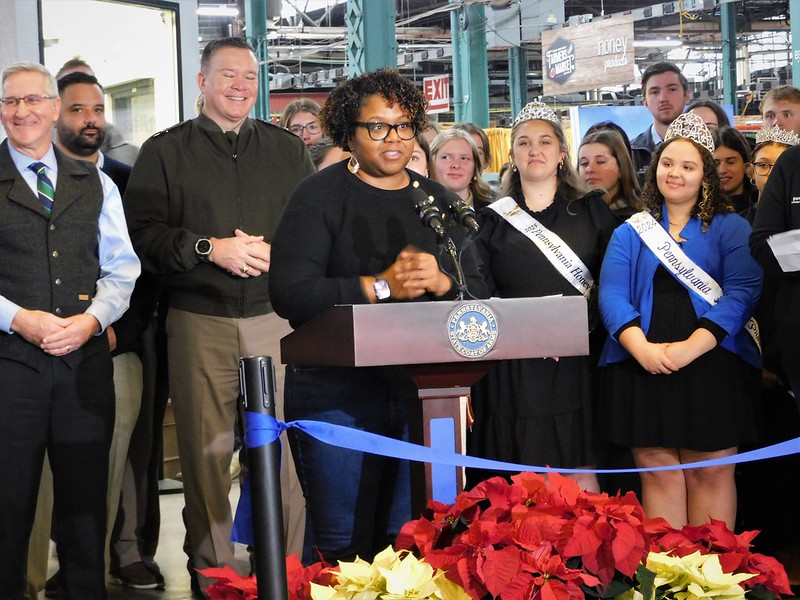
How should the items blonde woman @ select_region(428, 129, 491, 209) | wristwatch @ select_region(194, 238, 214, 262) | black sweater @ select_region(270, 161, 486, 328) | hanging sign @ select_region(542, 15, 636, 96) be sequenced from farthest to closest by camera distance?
hanging sign @ select_region(542, 15, 636, 96), blonde woman @ select_region(428, 129, 491, 209), wristwatch @ select_region(194, 238, 214, 262), black sweater @ select_region(270, 161, 486, 328)

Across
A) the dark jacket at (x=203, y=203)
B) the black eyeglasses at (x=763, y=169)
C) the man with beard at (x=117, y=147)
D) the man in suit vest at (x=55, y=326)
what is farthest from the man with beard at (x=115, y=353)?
the black eyeglasses at (x=763, y=169)

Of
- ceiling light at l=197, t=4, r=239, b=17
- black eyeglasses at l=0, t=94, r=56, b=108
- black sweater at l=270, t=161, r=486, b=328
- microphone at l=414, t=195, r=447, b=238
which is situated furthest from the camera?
ceiling light at l=197, t=4, r=239, b=17

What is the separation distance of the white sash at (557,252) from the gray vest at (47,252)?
1.46 metres

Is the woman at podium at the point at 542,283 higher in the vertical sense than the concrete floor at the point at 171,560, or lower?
higher

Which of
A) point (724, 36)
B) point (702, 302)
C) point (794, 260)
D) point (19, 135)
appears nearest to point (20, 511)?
point (19, 135)

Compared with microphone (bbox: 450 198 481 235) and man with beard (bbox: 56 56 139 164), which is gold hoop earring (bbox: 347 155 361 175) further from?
man with beard (bbox: 56 56 139 164)

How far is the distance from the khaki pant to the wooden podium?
1.57 meters

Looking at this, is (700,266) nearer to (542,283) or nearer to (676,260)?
(676,260)

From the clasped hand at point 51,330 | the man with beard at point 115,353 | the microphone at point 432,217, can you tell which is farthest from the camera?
the man with beard at point 115,353

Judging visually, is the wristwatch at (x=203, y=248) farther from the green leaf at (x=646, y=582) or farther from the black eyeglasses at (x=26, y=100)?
the green leaf at (x=646, y=582)

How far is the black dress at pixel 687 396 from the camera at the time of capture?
12.1 feet

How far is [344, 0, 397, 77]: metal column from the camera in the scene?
358 inches

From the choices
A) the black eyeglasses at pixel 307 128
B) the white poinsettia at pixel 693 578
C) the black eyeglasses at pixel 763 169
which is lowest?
the white poinsettia at pixel 693 578

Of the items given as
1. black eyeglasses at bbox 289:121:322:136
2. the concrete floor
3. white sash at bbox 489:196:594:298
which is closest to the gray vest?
the concrete floor
